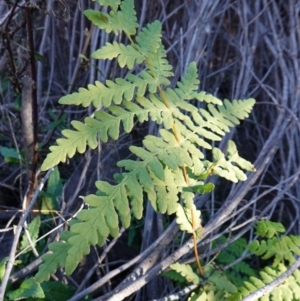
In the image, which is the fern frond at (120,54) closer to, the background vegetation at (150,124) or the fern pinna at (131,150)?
the fern pinna at (131,150)

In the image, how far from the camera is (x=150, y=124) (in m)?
2.29

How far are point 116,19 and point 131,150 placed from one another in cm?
36

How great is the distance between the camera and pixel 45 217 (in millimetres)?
2057

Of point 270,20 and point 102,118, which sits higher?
point 270,20

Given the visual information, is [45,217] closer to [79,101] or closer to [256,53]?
[79,101]

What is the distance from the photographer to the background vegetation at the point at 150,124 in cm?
182

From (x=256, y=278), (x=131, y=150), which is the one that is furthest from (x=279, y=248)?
(x=131, y=150)

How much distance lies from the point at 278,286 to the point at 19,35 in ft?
4.52

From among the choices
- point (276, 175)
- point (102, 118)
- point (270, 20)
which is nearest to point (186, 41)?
point (270, 20)

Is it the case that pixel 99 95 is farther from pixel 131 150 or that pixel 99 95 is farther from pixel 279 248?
pixel 279 248

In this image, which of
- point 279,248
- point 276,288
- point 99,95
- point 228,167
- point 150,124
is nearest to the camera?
point 99,95

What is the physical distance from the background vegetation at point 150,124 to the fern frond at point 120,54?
0.46 m

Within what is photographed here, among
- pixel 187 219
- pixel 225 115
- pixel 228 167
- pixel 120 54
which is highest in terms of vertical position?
pixel 120 54

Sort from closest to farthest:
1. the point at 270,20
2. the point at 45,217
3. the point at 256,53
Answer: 1. the point at 45,217
2. the point at 270,20
3. the point at 256,53
